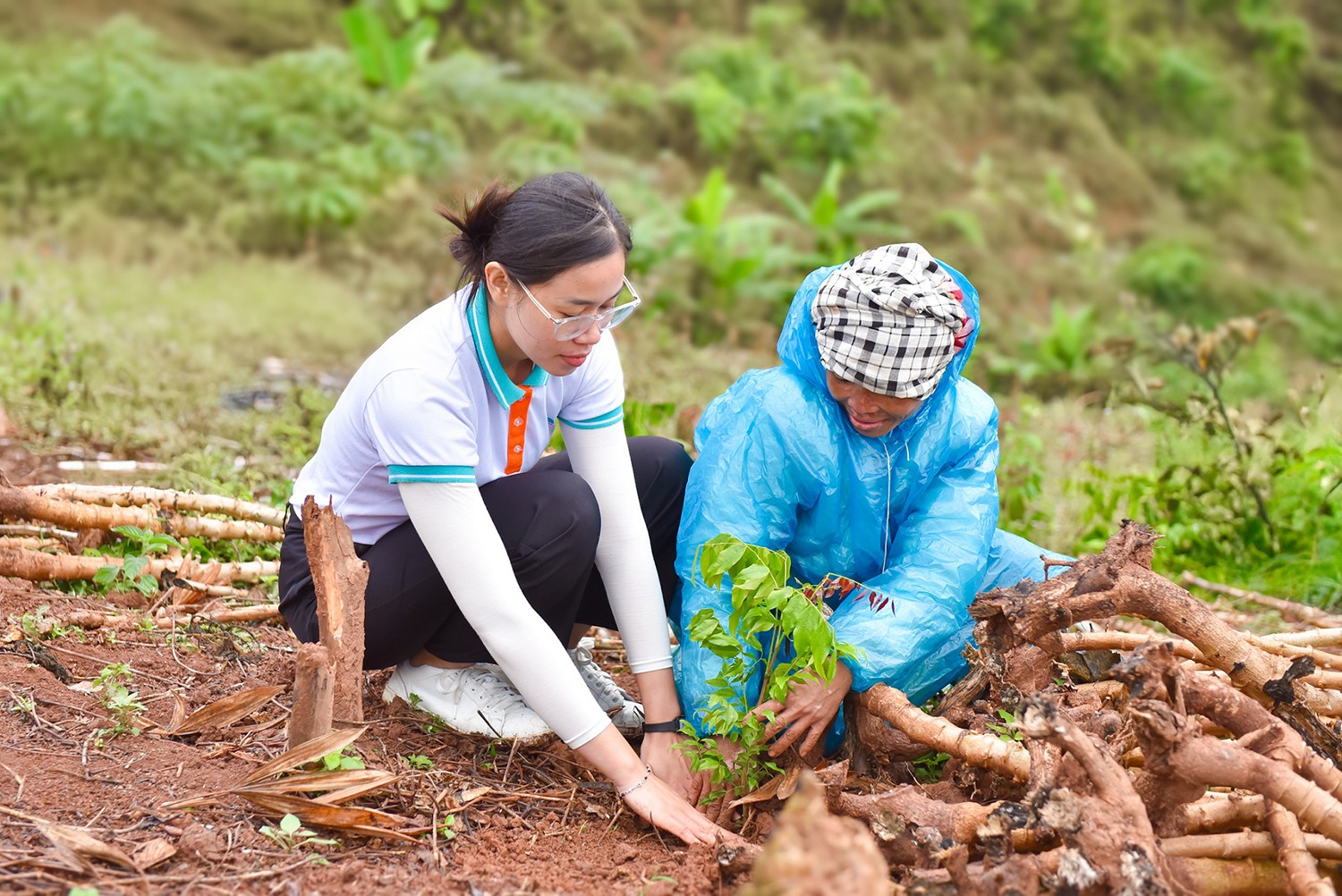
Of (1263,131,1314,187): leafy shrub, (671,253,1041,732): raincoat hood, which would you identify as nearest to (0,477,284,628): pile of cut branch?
(671,253,1041,732): raincoat hood

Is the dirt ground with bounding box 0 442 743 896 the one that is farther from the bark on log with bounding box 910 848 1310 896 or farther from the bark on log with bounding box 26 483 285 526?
the bark on log with bounding box 26 483 285 526

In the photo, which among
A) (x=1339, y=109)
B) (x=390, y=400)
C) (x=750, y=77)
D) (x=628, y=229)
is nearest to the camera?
(x=390, y=400)

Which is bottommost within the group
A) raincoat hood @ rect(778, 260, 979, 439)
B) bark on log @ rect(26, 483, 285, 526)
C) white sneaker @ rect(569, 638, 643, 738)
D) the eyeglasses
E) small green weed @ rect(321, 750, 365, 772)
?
white sneaker @ rect(569, 638, 643, 738)

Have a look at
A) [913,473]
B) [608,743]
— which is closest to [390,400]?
[608,743]

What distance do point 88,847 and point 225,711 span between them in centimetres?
51

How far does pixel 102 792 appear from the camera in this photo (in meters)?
1.94

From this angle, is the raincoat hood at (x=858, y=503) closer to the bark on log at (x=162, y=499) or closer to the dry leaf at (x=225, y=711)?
the dry leaf at (x=225, y=711)

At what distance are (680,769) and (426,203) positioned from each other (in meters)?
6.33

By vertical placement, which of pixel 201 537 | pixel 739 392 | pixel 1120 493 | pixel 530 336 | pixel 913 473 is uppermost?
pixel 530 336

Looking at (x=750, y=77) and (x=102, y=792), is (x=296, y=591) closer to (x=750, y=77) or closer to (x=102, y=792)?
(x=102, y=792)

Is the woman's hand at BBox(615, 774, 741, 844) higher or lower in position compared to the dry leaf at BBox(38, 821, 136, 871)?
lower

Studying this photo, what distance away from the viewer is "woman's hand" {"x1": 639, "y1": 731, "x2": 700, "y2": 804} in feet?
7.13

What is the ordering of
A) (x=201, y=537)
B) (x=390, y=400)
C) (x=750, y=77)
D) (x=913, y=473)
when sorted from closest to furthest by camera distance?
(x=390, y=400)
(x=913, y=473)
(x=201, y=537)
(x=750, y=77)

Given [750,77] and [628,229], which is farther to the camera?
[750,77]
